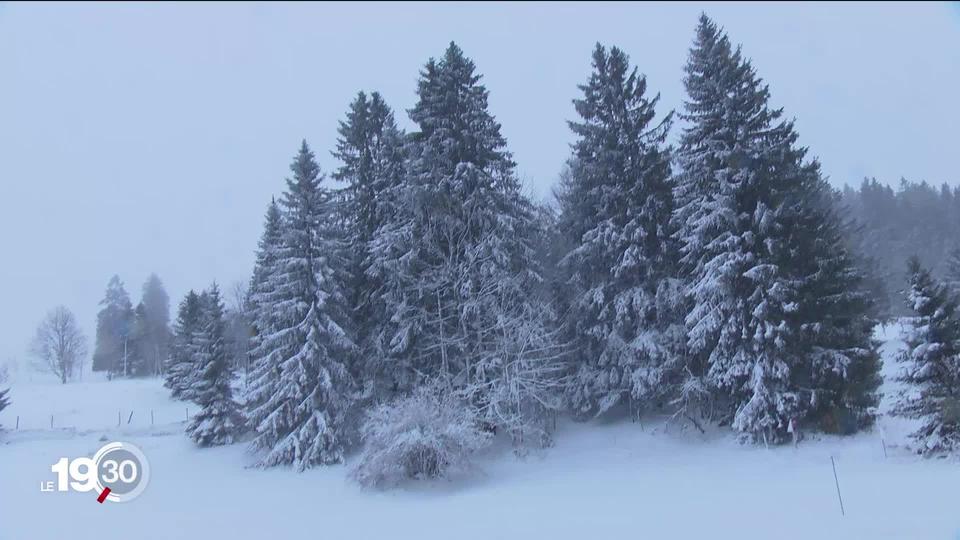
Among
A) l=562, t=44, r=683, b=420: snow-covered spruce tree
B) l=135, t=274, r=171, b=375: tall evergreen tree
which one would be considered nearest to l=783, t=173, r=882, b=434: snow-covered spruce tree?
l=562, t=44, r=683, b=420: snow-covered spruce tree

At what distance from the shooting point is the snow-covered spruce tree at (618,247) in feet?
63.5

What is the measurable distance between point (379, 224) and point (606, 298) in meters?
9.98

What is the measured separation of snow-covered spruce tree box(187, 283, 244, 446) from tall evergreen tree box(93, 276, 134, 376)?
3734 centimetres

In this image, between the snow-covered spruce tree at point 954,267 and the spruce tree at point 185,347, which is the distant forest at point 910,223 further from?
the spruce tree at point 185,347

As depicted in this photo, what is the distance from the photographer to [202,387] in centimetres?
2689

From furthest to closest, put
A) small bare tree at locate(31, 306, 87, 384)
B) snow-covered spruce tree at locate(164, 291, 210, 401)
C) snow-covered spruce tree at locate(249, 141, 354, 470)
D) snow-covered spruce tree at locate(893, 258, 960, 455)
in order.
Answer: small bare tree at locate(31, 306, 87, 384) < snow-covered spruce tree at locate(164, 291, 210, 401) < snow-covered spruce tree at locate(249, 141, 354, 470) < snow-covered spruce tree at locate(893, 258, 960, 455)

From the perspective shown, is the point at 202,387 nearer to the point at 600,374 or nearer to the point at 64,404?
the point at 600,374

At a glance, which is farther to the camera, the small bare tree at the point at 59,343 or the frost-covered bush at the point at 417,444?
the small bare tree at the point at 59,343

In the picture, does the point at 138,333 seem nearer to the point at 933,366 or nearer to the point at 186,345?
the point at 186,345

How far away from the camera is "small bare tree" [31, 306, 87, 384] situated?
6632 centimetres

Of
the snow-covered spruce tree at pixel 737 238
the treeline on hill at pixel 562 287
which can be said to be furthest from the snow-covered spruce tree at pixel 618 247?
the snow-covered spruce tree at pixel 737 238

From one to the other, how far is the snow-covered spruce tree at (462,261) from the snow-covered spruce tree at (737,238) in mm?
5692

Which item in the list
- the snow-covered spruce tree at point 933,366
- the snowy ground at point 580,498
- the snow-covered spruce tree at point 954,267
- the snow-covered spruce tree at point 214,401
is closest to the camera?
the snowy ground at point 580,498

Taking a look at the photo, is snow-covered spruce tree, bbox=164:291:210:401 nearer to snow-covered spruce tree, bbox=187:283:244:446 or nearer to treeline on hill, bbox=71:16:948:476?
Result: snow-covered spruce tree, bbox=187:283:244:446
